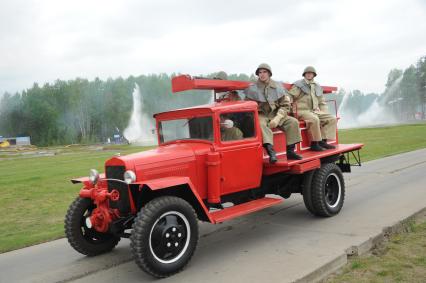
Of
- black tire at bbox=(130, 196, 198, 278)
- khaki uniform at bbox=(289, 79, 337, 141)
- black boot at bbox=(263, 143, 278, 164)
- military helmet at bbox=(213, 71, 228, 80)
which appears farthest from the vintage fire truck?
khaki uniform at bbox=(289, 79, 337, 141)

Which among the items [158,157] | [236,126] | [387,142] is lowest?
[387,142]

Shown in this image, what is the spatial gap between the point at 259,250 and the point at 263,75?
10.2 feet

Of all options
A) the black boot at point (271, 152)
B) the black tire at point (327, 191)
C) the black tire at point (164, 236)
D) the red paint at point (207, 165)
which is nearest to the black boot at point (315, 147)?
the black tire at point (327, 191)

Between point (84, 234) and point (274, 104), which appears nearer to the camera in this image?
point (84, 234)

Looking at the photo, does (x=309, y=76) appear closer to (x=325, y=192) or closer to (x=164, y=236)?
(x=325, y=192)

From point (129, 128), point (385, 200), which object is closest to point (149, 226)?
point (385, 200)

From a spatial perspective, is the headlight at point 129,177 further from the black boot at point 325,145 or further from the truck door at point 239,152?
the black boot at point 325,145

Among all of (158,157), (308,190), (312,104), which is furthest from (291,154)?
(158,157)

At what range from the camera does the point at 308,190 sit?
7.59 meters

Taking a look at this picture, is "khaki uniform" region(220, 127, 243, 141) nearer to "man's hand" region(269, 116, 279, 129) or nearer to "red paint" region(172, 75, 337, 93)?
"man's hand" region(269, 116, 279, 129)

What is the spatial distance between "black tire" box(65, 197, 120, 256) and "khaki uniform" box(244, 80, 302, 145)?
10.5ft

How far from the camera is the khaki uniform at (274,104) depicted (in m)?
7.35

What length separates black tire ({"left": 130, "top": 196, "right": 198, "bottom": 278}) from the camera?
4.89 meters

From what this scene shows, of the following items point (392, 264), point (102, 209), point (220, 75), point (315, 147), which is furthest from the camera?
point (315, 147)
